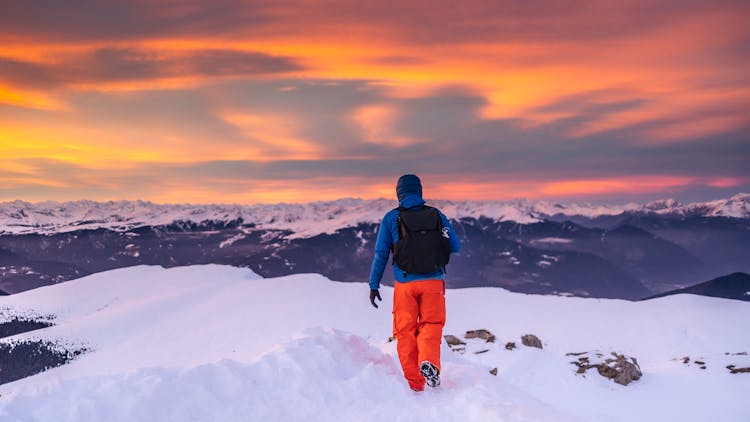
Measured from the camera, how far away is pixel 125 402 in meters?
5.18

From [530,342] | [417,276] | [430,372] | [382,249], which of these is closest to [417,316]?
[417,276]

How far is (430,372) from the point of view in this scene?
7.20 metres

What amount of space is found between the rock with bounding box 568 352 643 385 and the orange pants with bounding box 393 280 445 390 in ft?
51.6

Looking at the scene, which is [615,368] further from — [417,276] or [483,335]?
[417,276]

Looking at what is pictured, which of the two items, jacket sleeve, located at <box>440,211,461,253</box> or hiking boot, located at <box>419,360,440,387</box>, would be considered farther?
jacket sleeve, located at <box>440,211,461,253</box>

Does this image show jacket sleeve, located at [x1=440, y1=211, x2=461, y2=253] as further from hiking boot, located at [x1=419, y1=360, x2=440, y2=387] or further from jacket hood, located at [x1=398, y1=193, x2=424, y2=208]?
hiking boot, located at [x1=419, y1=360, x2=440, y2=387]

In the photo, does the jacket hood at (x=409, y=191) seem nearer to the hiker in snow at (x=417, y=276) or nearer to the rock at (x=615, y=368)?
the hiker in snow at (x=417, y=276)

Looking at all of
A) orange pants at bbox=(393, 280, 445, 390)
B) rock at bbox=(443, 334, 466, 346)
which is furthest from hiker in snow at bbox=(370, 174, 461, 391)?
rock at bbox=(443, 334, 466, 346)

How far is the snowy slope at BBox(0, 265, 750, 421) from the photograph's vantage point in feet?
18.5

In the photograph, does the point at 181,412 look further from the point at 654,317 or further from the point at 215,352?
the point at 654,317

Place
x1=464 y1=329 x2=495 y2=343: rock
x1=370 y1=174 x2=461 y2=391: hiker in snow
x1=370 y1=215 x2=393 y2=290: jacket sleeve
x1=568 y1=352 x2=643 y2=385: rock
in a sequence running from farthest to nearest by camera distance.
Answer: x1=464 y1=329 x2=495 y2=343: rock → x1=568 y1=352 x2=643 y2=385: rock → x1=370 y1=215 x2=393 y2=290: jacket sleeve → x1=370 y1=174 x2=461 y2=391: hiker in snow

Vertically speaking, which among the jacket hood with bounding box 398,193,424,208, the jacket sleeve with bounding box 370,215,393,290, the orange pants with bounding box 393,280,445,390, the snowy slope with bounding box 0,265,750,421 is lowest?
the snowy slope with bounding box 0,265,750,421

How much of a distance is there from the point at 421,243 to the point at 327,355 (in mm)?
2278

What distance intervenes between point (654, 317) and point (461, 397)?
40.9 metres
